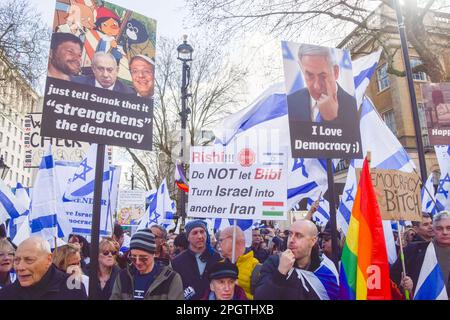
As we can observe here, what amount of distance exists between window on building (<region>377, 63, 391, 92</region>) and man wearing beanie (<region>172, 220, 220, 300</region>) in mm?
24550

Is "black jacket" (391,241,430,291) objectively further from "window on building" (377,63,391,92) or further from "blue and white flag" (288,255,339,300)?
"window on building" (377,63,391,92)

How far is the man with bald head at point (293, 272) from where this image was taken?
10.8 feet

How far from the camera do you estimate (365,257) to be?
332cm

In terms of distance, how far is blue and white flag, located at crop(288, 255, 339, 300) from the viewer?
3605 millimetres

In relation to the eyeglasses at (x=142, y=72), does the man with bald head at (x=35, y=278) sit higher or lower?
lower

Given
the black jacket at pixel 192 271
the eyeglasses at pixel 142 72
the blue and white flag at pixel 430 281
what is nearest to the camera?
the blue and white flag at pixel 430 281

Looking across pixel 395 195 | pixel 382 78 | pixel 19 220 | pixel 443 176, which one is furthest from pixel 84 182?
pixel 382 78

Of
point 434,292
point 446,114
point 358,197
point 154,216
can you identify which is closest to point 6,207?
point 154,216

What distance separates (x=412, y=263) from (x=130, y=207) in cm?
1307

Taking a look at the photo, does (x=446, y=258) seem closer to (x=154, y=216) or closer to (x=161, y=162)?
(x=154, y=216)

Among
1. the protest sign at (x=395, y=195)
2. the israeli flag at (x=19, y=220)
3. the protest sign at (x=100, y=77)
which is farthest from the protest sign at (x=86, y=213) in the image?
the protest sign at (x=395, y=195)

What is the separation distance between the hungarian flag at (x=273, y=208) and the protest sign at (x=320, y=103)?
653mm

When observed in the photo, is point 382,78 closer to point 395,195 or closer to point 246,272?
point 395,195

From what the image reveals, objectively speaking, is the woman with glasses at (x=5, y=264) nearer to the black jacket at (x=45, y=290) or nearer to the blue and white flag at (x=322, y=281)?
the black jacket at (x=45, y=290)
